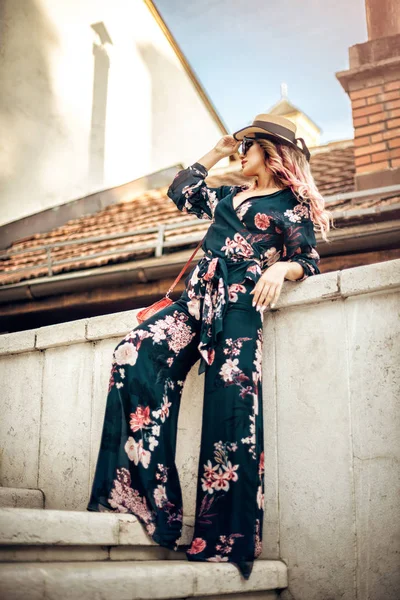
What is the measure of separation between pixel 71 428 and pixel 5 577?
1594 millimetres

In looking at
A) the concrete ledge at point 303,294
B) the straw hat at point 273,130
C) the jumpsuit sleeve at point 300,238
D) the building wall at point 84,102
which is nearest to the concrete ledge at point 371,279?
the concrete ledge at point 303,294

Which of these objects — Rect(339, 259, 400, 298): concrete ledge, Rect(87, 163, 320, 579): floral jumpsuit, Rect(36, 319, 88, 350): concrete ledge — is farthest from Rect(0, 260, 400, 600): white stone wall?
Rect(36, 319, 88, 350): concrete ledge

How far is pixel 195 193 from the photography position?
3.26 meters

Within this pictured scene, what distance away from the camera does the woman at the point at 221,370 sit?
→ 101 inches

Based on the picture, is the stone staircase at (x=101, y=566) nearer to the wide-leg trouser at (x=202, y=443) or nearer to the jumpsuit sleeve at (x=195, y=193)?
the wide-leg trouser at (x=202, y=443)

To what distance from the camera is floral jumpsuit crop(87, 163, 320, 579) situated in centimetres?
256

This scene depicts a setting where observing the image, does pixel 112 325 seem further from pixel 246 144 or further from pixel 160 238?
pixel 160 238

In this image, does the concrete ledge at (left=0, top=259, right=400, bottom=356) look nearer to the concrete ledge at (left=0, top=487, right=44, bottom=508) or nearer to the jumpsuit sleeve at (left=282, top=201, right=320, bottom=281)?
the jumpsuit sleeve at (left=282, top=201, right=320, bottom=281)

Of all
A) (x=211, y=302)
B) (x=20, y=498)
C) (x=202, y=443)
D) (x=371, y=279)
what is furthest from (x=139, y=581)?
(x=371, y=279)

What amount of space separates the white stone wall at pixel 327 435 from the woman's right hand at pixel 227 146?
0.87 metres

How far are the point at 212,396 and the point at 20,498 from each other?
4.14ft

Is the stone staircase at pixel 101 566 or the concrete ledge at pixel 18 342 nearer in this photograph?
the stone staircase at pixel 101 566

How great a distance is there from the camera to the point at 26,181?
9.39 metres

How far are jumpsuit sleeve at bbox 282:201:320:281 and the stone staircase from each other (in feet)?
4.23
